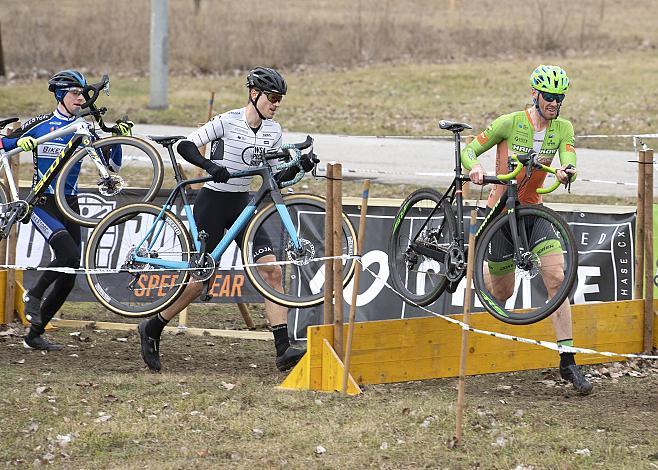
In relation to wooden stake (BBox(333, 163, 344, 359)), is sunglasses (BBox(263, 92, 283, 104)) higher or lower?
higher

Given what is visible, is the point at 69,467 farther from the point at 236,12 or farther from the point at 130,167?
the point at 236,12

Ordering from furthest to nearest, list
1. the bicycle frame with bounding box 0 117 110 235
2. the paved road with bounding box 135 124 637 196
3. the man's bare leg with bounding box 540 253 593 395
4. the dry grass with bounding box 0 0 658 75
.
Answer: the dry grass with bounding box 0 0 658 75 < the paved road with bounding box 135 124 637 196 < the bicycle frame with bounding box 0 117 110 235 < the man's bare leg with bounding box 540 253 593 395

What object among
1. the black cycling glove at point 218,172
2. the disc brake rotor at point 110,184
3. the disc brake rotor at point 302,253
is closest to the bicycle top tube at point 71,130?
the disc brake rotor at point 110,184

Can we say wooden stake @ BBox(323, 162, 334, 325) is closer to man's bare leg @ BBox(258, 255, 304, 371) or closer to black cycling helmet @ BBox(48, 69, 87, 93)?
man's bare leg @ BBox(258, 255, 304, 371)

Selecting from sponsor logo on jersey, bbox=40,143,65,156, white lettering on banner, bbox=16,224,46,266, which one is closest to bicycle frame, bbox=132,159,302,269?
sponsor logo on jersey, bbox=40,143,65,156

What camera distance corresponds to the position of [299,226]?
9.06 meters

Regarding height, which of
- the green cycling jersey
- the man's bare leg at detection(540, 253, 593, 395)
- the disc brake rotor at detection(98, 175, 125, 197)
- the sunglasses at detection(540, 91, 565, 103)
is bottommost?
the man's bare leg at detection(540, 253, 593, 395)

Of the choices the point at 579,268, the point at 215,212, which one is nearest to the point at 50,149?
the point at 215,212

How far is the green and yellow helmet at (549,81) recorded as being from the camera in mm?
8398

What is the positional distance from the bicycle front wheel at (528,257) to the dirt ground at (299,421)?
0.70 meters

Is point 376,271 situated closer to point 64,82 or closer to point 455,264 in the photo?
point 455,264

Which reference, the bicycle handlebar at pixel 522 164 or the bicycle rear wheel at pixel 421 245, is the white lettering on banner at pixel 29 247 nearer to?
the bicycle rear wheel at pixel 421 245

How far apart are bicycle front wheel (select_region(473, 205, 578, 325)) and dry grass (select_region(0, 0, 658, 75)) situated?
21.2 meters

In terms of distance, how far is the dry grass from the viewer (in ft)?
96.6
